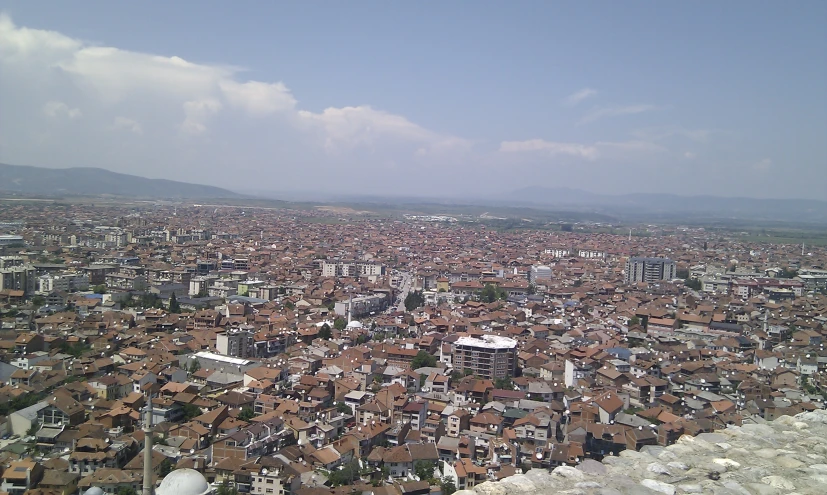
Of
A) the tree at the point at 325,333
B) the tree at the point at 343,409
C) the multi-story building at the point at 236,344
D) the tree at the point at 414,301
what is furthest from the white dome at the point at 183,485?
the tree at the point at 414,301

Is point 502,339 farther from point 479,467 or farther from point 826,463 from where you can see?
point 826,463

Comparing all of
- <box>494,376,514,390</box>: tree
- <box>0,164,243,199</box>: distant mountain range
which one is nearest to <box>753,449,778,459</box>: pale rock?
<box>494,376,514,390</box>: tree

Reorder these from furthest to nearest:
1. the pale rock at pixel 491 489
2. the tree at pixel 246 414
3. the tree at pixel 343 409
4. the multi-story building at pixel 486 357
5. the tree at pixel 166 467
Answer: the multi-story building at pixel 486 357
the tree at pixel 343 409
the tree at pixel 246 414
the tree at pixel 166 467
the pale rock at pixel 491 489

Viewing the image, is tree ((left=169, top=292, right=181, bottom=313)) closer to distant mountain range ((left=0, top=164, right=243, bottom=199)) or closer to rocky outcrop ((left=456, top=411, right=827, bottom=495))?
rocky outcrop ((left=456, top=411, right=827, bottom=495))

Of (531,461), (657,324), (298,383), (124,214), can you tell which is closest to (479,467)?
(531,461)

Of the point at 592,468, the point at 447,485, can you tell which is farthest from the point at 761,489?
the point at 447,485

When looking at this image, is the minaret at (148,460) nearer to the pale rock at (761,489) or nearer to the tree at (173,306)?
the pale rock at (761,489)
